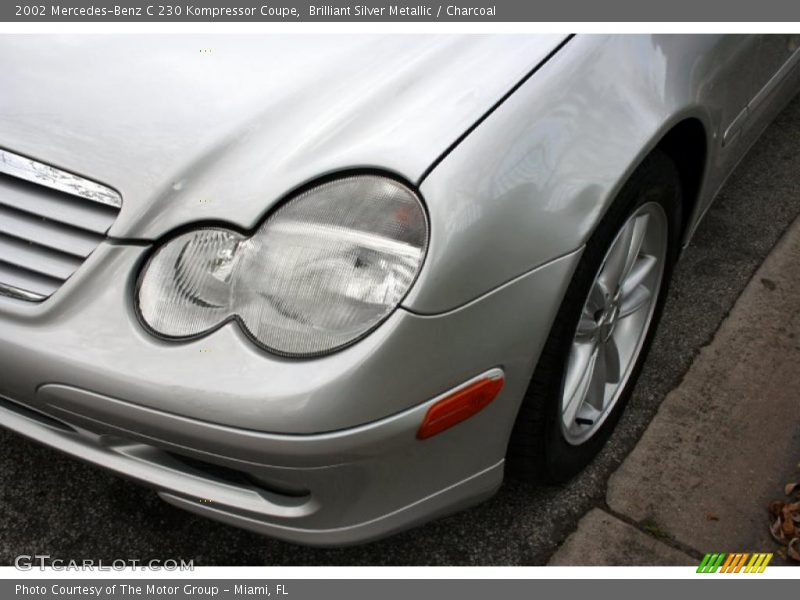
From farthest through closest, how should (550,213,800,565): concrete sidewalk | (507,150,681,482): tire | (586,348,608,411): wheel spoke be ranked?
(586,348,608,411): wheel spoke, (550,213,800,565): concrete sidewalk, (507,150,681,482): tire

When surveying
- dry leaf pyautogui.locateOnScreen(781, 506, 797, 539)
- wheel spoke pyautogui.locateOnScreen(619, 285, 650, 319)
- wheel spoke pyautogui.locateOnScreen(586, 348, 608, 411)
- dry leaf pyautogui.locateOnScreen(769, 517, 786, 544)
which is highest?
wheel spoke pyautogui.locateOnScreen(619, 285, 650, 319)

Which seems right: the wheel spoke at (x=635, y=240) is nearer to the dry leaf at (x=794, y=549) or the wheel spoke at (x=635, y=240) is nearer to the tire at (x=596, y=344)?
the tire at (x=596, y=344)

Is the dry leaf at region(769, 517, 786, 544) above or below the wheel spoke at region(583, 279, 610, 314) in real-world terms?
below

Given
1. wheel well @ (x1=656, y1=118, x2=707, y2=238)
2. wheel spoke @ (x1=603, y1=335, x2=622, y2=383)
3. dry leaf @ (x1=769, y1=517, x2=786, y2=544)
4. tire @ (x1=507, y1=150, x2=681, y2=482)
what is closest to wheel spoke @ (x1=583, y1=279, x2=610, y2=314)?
tire @ (x1=507, y1=150, x2=681, y2=482)

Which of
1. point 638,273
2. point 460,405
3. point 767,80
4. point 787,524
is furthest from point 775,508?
point 767,80

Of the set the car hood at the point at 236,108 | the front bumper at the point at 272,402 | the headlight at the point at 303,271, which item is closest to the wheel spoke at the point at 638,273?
the front bumper at the point at 272,402

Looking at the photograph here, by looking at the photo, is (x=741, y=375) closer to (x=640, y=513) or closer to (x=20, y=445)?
(x=640, y=513)

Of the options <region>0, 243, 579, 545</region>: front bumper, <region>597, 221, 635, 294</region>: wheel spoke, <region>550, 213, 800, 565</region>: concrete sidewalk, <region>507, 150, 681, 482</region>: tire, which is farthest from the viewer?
<region>550, 213, 800, 565</region>: concrete sidewalk

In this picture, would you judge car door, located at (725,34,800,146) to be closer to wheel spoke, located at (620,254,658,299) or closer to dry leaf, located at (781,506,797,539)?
wheel spoke, located at (620,254,658,299)

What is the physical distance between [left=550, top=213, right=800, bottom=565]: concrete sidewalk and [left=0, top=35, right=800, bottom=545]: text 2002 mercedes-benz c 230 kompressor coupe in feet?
1.69

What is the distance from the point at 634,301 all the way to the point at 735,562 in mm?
664

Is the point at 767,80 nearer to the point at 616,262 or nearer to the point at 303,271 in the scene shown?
the point at 616,262

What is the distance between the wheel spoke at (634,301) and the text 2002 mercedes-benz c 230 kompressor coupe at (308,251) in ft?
1.54

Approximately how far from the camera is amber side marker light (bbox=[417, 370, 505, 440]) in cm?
138
